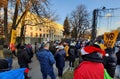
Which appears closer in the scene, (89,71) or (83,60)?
(89,71)

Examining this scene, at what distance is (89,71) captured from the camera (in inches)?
206

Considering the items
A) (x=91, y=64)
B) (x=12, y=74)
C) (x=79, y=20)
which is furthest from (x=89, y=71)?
(x=79, y=20)

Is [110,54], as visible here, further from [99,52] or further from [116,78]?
[99,52]

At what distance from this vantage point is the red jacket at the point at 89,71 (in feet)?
16.9

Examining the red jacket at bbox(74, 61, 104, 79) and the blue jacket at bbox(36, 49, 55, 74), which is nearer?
the red jacket at bbox(74, 61, 104, 79)

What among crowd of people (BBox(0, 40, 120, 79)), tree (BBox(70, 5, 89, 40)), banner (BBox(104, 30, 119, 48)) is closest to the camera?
crowd of people (BBox(0, 40, 120, 79))

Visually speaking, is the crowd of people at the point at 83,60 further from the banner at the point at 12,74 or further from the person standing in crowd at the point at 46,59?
the banner at the point at 12,74

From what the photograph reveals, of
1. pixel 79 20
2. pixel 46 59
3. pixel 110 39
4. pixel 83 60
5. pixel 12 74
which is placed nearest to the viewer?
pixel 83 60

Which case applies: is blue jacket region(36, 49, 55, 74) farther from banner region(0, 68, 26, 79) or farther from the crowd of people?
banner region(0, 68, 26, 79)

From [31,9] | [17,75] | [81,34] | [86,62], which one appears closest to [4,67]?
[17,75]

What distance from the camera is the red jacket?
202 inches

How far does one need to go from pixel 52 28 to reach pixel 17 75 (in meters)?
39.6

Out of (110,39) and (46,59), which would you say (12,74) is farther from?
(110,39)

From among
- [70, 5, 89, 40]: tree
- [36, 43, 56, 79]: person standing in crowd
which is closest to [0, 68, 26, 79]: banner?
[36, 43, 56, 79]: person standing in crowd
